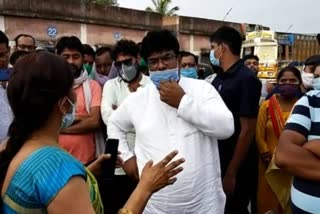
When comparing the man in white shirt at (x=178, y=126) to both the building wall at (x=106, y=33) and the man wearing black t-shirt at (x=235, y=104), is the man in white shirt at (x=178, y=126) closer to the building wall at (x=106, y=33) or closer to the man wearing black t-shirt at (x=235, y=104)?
the man wearing black t-shirt at (x=235, y=104)

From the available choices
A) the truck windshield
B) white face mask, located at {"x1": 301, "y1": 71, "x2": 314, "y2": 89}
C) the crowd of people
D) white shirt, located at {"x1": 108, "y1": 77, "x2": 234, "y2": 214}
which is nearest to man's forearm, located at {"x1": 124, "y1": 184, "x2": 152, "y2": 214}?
the crowd of people

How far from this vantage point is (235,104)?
334 cm

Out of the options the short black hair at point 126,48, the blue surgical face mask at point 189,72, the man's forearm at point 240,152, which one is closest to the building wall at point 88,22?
the blue surgical face mask at point 189,72

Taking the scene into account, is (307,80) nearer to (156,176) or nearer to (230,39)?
(230,39)

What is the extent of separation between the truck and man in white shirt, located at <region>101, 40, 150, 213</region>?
13940mm

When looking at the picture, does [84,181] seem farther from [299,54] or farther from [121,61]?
[299,54]

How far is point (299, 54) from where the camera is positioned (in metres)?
20.9

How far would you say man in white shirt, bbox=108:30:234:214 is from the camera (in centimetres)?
243

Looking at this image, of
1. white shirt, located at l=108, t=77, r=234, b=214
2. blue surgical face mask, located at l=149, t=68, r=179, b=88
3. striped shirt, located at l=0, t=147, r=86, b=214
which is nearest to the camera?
striped shirt, located at l=0, t=147, r=86, b=214

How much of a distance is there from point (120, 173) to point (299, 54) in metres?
18.6

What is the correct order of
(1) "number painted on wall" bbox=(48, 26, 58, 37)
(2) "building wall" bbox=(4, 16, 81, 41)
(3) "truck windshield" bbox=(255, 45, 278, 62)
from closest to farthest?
(2) "building wall" bbox=(4, 16, 81, 41) → (1) "number painted on wall" bbox=(48, 26, 58, 37) → (3) "truck windshield" bbox=(255, 45, 278, 62)

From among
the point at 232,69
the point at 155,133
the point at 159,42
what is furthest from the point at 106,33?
the point at 155,133

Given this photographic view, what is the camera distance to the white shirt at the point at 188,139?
2418 millimetres

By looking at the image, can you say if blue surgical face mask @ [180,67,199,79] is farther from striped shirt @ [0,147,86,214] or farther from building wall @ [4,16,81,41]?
building wall @ [4,16,81,41]
